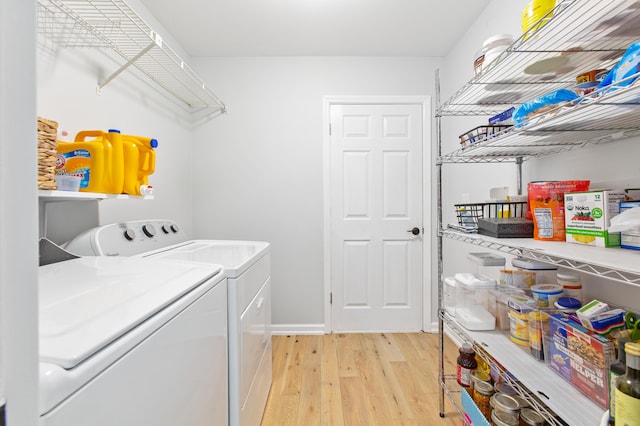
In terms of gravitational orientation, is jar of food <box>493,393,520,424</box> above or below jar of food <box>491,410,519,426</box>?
above

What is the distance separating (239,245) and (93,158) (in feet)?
2.85

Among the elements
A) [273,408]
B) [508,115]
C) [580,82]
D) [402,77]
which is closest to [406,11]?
[402,77]

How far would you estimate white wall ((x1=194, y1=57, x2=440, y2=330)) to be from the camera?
2686 millimetres

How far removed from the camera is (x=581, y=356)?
919mm

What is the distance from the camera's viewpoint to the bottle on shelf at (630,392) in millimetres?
679

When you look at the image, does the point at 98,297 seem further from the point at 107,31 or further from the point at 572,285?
the point at 572,285

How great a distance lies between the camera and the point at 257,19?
7.06 ft

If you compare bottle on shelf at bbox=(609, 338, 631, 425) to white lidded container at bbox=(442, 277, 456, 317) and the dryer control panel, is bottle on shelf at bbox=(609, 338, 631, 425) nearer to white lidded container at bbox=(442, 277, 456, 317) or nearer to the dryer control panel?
white lidded container at bbox=(442, 277, 456, 317)

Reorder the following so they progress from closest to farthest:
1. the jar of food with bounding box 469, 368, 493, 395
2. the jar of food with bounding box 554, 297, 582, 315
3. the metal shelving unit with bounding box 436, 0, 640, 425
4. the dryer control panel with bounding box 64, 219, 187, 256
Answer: the metal shelving unit with bounding box 436, 0, 640, 425 → the jar of food with bounding box 554, 297, 582, 315 → the dryer control panel with bounding box 64, 219, 187, 256 → the jar of food with bounding box 469, 368, 493, 395

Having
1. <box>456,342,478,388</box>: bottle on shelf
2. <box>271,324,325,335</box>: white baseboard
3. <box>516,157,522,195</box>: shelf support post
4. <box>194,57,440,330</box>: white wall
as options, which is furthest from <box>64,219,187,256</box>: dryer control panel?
<box>516,157,522,195</box>: shelf support post

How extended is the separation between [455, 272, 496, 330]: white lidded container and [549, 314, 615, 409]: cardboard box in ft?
1.03

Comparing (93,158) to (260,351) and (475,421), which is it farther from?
(475,421)

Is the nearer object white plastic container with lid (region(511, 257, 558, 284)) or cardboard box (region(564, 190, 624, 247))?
cardboard box (region(564, 190, 624, 247))

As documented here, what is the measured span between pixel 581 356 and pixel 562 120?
0.73 meters
